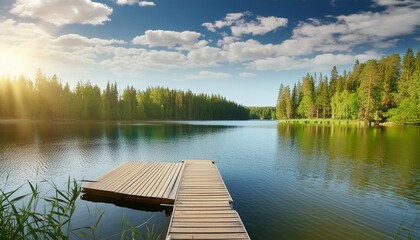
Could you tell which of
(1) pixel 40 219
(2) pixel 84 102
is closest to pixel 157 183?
(1) pixel 40 219

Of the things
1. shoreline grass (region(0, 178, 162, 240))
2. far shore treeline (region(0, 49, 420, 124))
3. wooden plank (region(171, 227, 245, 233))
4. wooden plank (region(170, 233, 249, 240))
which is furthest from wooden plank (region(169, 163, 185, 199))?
far shore treeline (region(0, 49, 420, 124))

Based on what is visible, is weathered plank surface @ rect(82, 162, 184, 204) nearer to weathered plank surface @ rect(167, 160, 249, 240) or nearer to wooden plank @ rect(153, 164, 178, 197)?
wooden plank @ rect(153, 164, 178, 197)

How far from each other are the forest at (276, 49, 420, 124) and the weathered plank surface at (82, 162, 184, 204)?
7476 centimetres

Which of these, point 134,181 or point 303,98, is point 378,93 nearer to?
point 303,98

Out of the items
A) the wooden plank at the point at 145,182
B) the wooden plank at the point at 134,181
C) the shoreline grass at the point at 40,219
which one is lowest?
the wooden plank at the point at 145,182

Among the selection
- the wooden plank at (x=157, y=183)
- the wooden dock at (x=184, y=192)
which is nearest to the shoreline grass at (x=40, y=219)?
the wooden dock at (x=184, y=192)

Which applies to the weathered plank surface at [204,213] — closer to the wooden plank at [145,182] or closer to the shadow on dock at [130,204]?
the shadow on dock at [130,204]

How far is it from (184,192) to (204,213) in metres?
3.18

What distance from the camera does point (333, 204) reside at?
13.4m

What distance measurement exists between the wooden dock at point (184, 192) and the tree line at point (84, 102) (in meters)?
88.6

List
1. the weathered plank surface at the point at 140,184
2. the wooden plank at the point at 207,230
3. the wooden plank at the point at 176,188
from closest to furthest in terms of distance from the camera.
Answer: the wooden plank at the point at 207,230, the wooden plank at the point at 176,188, the weathered plank surface at the point at 140,184

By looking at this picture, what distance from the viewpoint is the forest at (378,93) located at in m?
68.9

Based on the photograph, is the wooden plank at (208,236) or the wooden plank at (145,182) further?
the wooden plank at (145,182)

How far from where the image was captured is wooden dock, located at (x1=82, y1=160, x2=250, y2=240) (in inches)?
348
